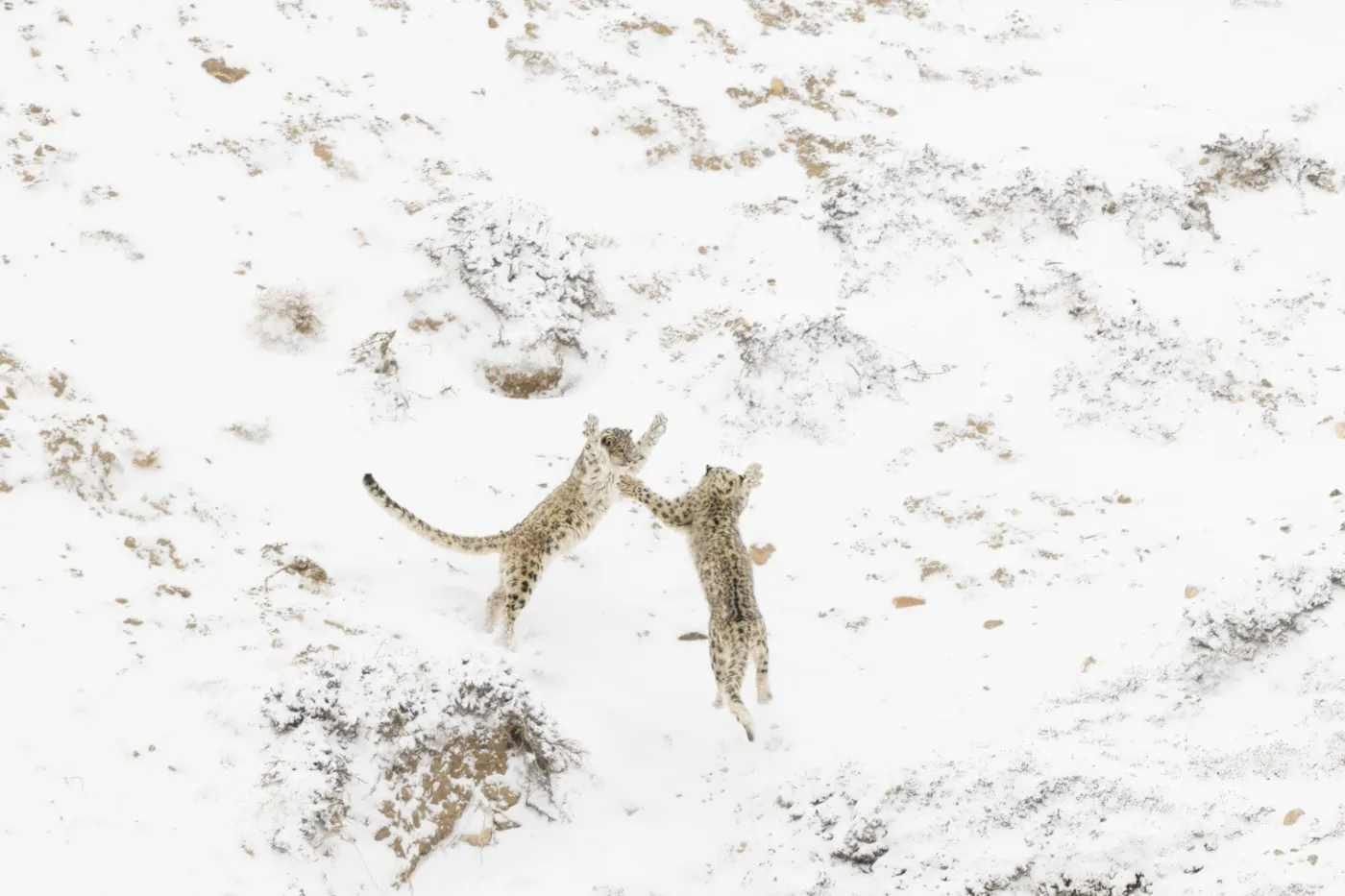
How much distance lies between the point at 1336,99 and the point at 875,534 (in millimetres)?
10395

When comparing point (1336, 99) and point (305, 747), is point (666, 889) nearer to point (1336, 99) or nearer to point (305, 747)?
point (305, 747)

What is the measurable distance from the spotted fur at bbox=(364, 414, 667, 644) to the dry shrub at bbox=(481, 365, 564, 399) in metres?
2.57

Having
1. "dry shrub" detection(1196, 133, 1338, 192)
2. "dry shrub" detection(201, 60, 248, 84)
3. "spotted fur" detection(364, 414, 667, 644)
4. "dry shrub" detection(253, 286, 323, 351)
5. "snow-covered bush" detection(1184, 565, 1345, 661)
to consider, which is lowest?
"dry shrub" detection(253, 286, 323, 351)

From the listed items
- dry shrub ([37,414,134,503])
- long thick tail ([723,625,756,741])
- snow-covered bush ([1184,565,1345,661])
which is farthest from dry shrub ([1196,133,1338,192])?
dry shrub ([37,414,134,503])

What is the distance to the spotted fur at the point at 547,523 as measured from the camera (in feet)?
32.1

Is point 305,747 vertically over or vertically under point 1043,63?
under

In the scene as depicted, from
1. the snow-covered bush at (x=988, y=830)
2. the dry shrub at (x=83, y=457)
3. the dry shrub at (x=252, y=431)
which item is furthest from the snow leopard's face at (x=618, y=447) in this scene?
the dry shrub at (x=83, y=457)

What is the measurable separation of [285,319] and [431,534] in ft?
13.8

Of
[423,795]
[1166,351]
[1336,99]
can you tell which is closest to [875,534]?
[1166,351]

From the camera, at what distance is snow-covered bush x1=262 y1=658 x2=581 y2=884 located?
24.7 ft

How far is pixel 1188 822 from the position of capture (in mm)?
7004

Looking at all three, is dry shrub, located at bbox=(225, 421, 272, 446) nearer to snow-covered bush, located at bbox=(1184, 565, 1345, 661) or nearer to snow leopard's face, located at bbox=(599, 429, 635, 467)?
snow leopard's face, located at bbox=(599, 429, 635, 467)

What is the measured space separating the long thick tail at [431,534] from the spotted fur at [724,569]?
1.50 meters

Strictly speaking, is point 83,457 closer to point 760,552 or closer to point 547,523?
point 547,523
